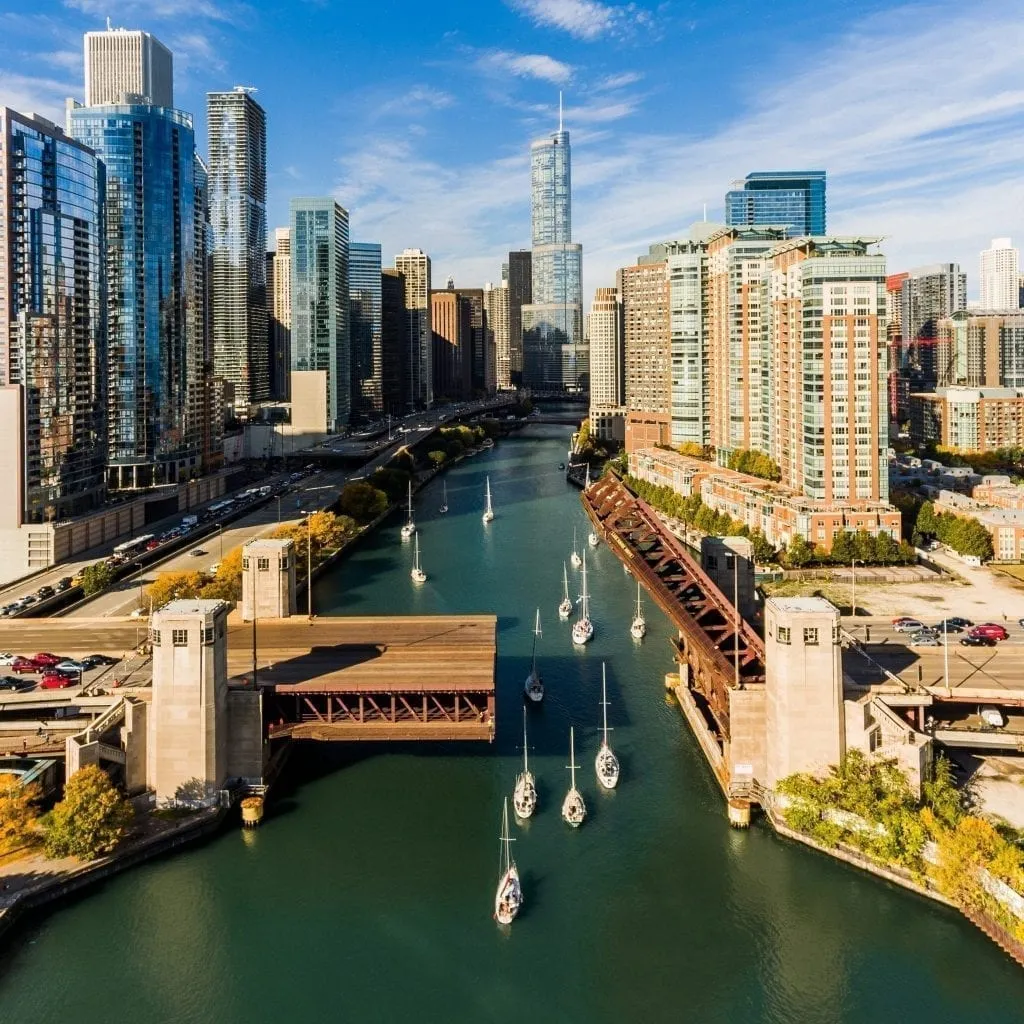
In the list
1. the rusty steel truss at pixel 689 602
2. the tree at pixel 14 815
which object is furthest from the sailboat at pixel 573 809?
Answer: the tree at pixel 14 815

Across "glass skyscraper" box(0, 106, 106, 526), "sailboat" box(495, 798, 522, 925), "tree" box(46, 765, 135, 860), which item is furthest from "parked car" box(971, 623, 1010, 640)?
"glass skyscraper" box(0, 106, 106, 526)

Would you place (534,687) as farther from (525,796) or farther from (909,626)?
(909,626)

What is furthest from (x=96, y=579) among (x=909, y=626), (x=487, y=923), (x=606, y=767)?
(x=909, y=626)

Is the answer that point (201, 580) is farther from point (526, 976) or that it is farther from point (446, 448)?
point (446, 448)

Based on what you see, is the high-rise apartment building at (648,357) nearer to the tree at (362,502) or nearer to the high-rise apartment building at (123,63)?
the tree at (362,502)

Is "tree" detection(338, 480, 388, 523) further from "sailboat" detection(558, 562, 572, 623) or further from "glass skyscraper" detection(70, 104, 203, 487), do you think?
"sailboat" detection(558, 562, 572, 623)

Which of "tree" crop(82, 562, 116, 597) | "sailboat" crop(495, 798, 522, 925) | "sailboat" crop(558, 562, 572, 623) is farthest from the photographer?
"sailboat" crop(558, 562, 572, 623)

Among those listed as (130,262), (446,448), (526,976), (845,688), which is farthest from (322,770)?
(446,448)
